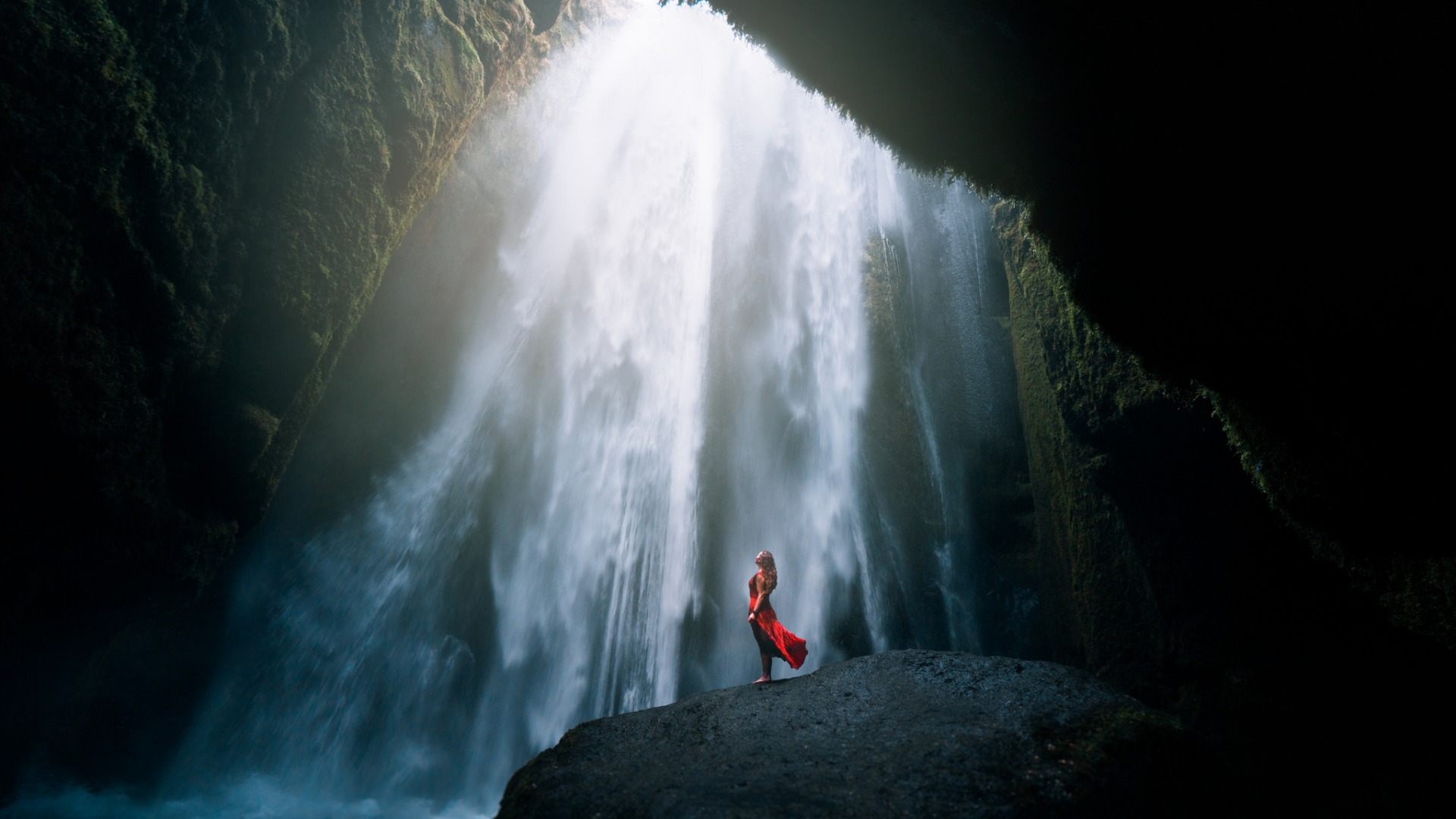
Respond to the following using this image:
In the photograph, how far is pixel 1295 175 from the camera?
297 cm

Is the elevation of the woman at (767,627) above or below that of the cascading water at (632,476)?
below

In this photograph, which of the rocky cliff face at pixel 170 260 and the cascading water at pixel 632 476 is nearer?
the rocky cliff face at pixel 170 260

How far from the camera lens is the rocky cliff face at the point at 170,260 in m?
4.79

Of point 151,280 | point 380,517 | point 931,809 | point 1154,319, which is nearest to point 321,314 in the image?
point 151,280

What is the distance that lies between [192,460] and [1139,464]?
1246 centimetres

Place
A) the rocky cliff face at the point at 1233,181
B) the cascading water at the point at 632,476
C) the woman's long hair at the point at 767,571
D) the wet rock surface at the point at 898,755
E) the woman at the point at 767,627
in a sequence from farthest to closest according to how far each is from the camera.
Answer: the cascading water at the point at 632,476 < the woman's long hair at the point at 767,571 < the woman at the point at 767,627 < the wet rock surface at the point at 898,755 < the rocky cliff face at the point at 1233,181

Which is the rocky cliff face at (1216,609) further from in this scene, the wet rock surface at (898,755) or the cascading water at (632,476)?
the cascading water at (632,476)

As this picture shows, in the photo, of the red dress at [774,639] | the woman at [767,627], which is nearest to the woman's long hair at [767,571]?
the woman at [767,627]

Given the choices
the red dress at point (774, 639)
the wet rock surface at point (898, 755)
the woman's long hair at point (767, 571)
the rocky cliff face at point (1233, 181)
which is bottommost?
the wet rock surface at point (898, 755)

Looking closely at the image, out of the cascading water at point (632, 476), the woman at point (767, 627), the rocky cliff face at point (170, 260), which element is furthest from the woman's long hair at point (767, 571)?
the cascading water at point (632, 476)

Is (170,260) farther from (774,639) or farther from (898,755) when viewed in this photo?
(898,755)

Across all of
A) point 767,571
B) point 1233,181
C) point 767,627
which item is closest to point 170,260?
point 767,571

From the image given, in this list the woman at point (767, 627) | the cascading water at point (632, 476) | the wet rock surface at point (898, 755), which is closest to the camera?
the wet rock surface at point (898, 755)

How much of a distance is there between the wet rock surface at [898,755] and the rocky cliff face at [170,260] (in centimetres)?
574
